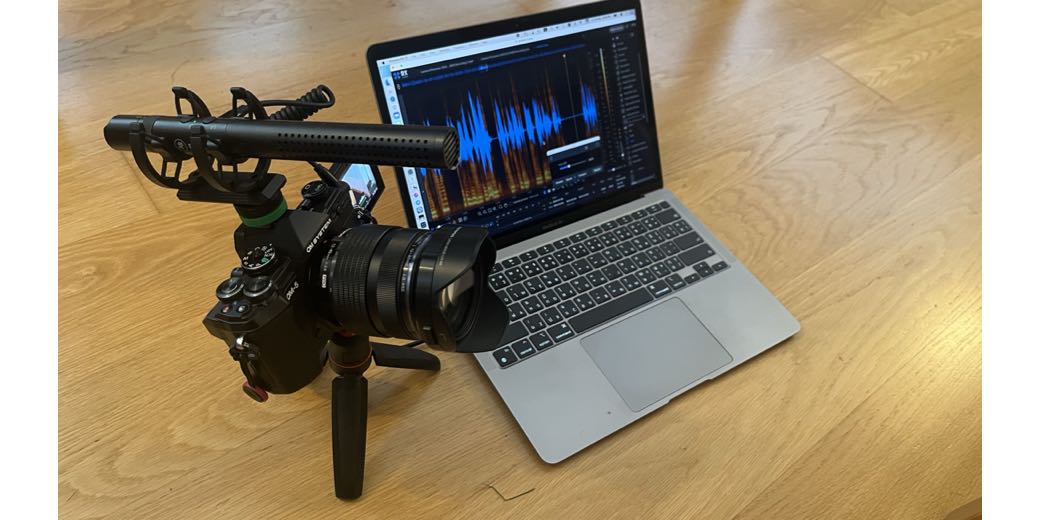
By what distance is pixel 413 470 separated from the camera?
1.92ft

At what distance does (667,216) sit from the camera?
803 millimetres

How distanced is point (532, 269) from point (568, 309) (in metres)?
0.06

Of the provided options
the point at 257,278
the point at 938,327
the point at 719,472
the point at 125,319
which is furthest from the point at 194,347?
the point at 938,327

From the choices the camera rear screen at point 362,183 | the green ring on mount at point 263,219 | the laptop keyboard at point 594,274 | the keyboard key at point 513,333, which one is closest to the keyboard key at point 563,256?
the laptop keyboard at point 594,274

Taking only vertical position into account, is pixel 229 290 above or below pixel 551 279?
above

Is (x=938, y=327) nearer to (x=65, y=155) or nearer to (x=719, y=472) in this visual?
(x=719, y=472)

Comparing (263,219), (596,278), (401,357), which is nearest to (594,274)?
(596,278)

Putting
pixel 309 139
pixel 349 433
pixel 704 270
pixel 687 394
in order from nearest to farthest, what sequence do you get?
pixel 309 139, pixel 349 433, pixel 687 394, pixel 704 270

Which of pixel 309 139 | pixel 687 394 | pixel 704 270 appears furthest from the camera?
pixel 704 270

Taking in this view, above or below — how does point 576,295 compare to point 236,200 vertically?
below

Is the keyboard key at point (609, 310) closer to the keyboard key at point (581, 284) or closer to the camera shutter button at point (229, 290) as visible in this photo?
the keyboard key at point (581, 284)

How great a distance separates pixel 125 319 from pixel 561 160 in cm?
51

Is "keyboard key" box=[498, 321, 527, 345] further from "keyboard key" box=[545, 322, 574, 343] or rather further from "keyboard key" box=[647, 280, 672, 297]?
"keyboard key" box=[647, 280, 672, 297]

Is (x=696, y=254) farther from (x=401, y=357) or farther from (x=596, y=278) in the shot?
(x=401, y=357)
